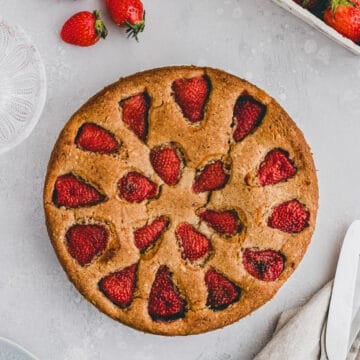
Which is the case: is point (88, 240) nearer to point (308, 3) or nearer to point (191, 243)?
point (191, 243)

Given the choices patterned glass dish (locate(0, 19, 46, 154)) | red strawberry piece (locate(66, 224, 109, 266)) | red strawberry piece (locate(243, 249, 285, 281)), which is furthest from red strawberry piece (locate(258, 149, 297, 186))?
patterned glass dish (locate(0, 19, 46, 154))

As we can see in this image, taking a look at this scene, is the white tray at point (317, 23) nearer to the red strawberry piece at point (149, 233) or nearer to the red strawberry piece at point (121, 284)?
the red strawberry piece at point (149, 233)

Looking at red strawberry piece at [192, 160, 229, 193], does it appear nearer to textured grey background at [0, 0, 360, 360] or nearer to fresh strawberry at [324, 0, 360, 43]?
textured grey background at [0, 0, 360, 360]

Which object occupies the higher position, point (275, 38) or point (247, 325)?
point (275, 38)

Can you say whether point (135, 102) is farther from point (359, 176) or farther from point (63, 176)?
point (359, 176)

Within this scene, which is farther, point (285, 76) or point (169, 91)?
point (285, 76)

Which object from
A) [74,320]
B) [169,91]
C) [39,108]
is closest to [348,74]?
[169,91]
